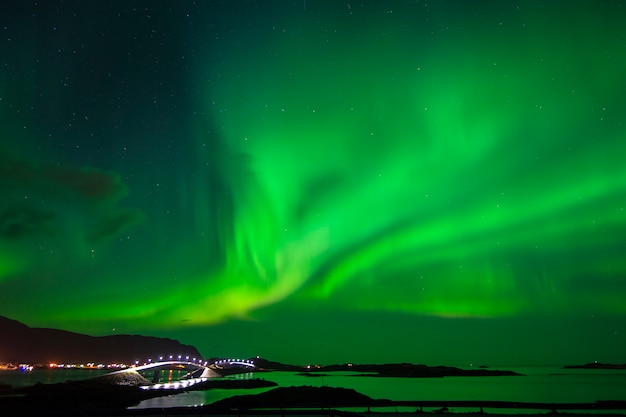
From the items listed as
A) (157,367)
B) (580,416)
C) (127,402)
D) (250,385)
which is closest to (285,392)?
(127,402)

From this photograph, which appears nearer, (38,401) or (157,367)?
(38,401)

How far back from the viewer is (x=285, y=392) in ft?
182

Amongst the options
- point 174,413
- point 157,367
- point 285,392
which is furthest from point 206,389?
point 174,413

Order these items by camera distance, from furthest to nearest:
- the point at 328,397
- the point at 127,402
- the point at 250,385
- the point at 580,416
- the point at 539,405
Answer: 1. the point at 250,385
2. the point at 127,402
3. the point at 328,397
4. the point at 539,405
5. the point at 580,416

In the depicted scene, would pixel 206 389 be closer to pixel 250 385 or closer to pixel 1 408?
pixel 250 385

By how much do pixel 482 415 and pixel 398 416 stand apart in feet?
18.9

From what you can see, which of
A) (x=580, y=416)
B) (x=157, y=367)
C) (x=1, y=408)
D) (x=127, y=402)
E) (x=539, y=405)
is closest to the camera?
(x=580, y=416)

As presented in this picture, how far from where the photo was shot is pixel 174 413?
97.3ft

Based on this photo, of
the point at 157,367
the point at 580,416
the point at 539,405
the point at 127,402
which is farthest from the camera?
the point at 157,367

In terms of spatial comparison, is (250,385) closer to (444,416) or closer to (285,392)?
(285,392)

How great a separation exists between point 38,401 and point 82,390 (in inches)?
571

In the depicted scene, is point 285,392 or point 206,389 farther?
point 206,389

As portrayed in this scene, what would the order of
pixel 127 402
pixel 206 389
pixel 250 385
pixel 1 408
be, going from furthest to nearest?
pixel 250 385 < pixel 206 389 < pixel 127 402 < pixel 1 408

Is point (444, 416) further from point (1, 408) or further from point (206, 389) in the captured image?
point (206, 389)
